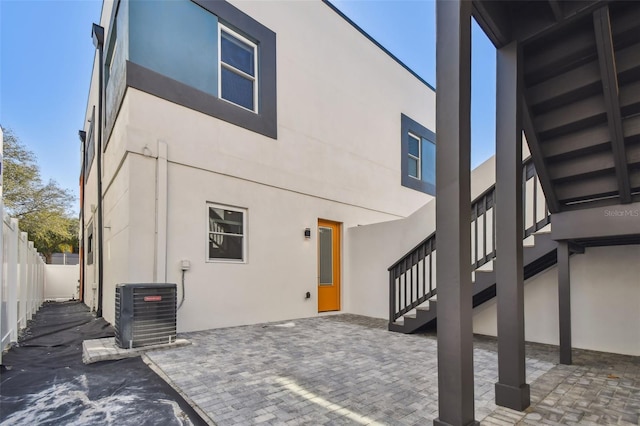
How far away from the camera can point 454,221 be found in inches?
81.4

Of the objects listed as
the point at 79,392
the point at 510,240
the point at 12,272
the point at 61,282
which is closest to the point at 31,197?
the point at 61,282

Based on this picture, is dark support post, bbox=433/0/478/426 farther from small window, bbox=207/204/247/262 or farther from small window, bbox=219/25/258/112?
small window, bbox=219/25/258/112

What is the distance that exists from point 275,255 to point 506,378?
15.3 ft

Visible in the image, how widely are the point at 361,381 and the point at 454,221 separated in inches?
75.6

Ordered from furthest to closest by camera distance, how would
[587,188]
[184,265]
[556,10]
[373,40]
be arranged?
1. [373,40]
2. [184,265]
3. [587,188]
4. [556,10]

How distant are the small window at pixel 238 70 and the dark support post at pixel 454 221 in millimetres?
4856

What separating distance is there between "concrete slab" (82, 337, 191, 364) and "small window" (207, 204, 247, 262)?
65.3 inches

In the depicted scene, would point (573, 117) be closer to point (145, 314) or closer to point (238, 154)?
point (238, 154)

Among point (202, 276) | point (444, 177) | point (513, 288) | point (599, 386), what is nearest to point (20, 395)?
point (202, 276)

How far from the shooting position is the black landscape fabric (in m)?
2.42

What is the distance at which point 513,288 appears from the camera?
103 inches

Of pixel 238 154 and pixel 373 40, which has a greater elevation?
pixel 373 40

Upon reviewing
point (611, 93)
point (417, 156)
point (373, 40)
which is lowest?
point (611, 93)

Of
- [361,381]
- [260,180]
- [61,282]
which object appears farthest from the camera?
[61,282]
